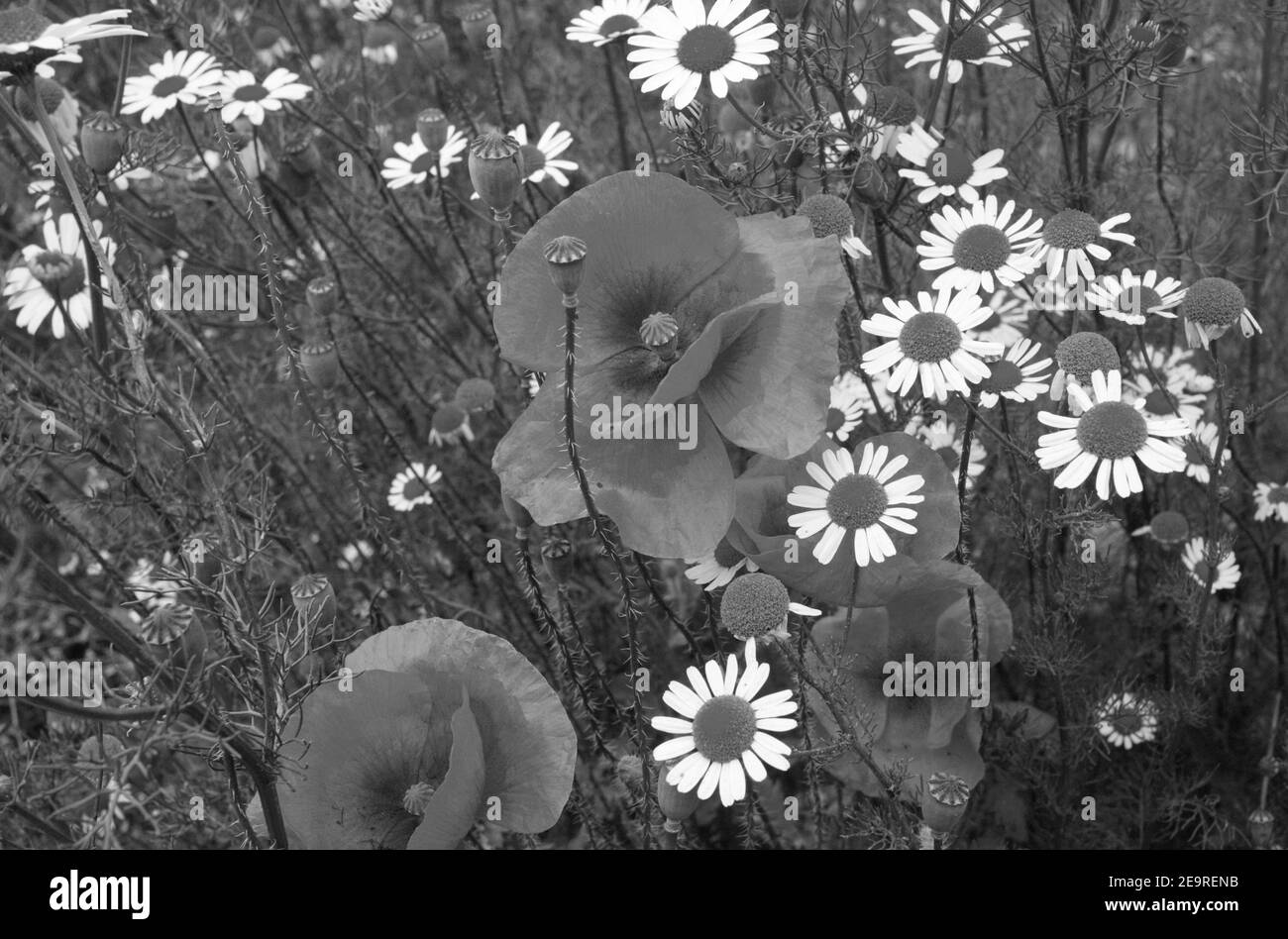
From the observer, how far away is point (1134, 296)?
1.74m

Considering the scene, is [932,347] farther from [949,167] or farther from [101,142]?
[101,142]

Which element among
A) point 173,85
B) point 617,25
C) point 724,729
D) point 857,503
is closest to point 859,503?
point 857,503

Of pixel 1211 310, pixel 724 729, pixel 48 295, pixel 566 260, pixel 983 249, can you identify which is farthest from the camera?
pixel 48 295

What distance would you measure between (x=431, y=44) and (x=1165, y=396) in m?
1.57

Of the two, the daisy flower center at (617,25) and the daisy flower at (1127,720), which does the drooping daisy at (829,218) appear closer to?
the daisy flower center at (617,25)

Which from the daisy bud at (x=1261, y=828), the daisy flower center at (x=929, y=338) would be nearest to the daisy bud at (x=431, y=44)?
the daisy flower center at (x=929, y=338)

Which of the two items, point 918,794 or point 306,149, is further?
point 306,149

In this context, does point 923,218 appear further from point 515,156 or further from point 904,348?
point 515,156

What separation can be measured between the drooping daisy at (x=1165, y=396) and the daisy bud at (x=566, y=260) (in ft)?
3.15

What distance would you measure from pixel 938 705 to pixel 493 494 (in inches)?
60.6

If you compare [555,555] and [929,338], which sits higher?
[929,338]

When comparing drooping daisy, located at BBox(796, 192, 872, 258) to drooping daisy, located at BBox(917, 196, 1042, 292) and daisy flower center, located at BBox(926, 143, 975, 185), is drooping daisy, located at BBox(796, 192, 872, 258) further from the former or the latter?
daisy flower center, located at BBox(926, 143, 975, 185)

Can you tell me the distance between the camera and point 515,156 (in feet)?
5.35
